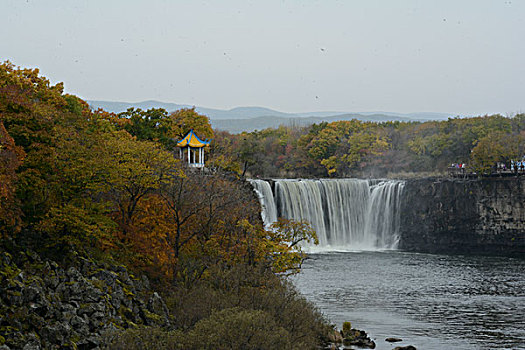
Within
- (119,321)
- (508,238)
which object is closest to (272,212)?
(508,238)

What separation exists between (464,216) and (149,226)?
1819 inches

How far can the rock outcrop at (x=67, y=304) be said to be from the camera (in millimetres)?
22203

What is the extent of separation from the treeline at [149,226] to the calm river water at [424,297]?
6.22 metres

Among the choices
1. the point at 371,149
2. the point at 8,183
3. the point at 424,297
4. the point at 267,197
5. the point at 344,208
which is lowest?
the point at 424,297

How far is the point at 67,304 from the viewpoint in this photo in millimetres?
24828

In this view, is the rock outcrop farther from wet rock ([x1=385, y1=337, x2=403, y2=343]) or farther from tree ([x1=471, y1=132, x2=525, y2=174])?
tree ([x1=471, y1=132, x2=525, y2=174])

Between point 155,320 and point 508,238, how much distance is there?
50.9m

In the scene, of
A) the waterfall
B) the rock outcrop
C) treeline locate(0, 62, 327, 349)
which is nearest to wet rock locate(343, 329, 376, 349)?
treeline locate(0, 62, 327, 349)

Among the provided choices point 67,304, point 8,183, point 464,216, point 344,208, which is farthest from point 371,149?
point 8,183

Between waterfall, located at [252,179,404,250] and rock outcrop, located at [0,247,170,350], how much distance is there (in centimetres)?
3981

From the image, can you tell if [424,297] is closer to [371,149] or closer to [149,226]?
[149,226]

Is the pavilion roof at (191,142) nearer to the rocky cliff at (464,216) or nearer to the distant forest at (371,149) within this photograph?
the rocky cliff at (464,216)

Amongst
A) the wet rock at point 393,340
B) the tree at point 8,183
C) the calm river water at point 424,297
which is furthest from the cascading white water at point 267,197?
the tree at point 8,183

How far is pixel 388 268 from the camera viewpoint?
58.0 metres
